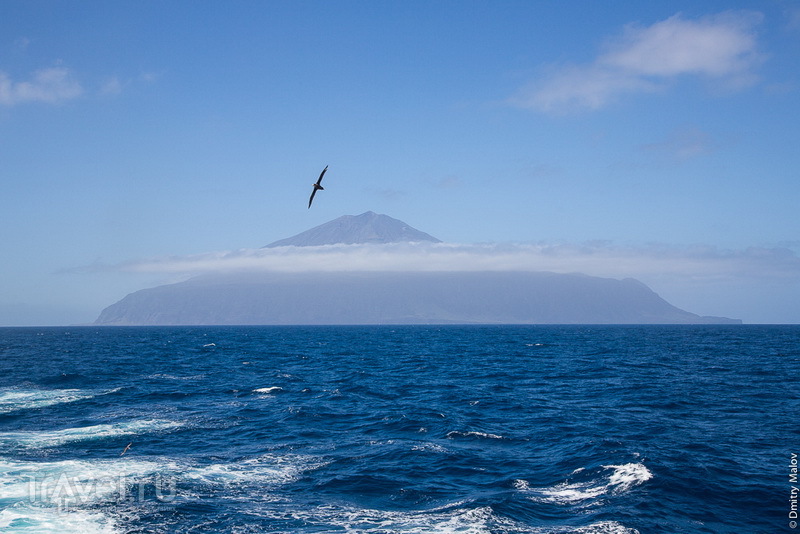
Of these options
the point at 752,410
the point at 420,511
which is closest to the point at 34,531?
the point at 420,511

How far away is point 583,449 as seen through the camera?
33.0m

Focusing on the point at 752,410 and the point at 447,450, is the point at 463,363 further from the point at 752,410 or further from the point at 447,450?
the point at 447,450

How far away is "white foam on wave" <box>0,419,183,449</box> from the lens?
121ft

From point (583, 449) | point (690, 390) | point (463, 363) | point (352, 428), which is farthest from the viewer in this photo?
point (463, 363)

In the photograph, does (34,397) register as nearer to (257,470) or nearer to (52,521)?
(257,470)

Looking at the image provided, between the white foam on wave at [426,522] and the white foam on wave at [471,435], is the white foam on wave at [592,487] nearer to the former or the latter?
the white foam on wave at [426,522]

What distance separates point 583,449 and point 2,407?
48.7m

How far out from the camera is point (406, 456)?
109 ft

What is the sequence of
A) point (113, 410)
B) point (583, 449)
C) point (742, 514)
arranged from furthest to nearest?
1. point (113, 410)
2. point (583, 449)
3. point (742, 514)

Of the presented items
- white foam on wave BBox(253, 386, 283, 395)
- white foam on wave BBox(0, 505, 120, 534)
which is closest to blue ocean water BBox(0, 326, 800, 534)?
white foam on wave BBox(0, 505, 120, 534)

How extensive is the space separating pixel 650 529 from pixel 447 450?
1382 centimetres

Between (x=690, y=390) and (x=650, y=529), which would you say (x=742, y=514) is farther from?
(x=690, y=390)

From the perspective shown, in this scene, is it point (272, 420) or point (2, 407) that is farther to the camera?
point (2, 407)

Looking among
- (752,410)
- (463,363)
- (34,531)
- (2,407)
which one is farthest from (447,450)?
(463,363)
